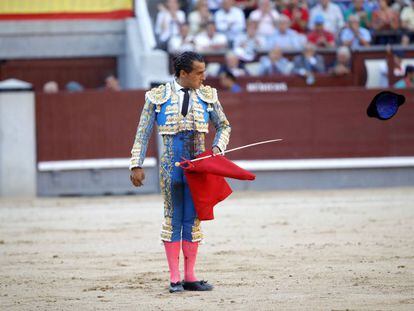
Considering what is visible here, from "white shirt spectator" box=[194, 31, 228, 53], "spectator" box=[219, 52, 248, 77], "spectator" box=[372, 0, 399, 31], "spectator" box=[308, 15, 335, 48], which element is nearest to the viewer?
"spectator" box=[219, 52, 248, 77]

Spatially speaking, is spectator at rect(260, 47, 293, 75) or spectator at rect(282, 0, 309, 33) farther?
spectator at rect(282, 0, 309, 33)

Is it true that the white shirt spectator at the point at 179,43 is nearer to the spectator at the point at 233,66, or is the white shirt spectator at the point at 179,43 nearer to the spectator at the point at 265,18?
the spectator at the point at 233,66

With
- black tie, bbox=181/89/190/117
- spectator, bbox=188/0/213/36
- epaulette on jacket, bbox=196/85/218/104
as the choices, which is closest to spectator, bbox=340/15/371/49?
spectator, bbox=188/0/213/36

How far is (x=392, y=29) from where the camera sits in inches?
658

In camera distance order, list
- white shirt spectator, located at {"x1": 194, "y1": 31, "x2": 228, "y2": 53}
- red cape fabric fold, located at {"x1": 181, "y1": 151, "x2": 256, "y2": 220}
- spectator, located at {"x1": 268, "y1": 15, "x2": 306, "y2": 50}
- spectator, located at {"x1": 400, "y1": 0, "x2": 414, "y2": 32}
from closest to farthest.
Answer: red cape fabric fold, located at {"x1": 181, "y1": 151, "x2": 256, "y2": 220} → white shirt spectator, located at {"x1": 194, "y1": 31, "x2": 228, "y2": 53} → spectator, located at {"x1": 268, "y1": 15, "x2": 306, "y2": 50} → spectator, located at {"x1": 400, "y1": 0, "x2": 414, "y2": 32}

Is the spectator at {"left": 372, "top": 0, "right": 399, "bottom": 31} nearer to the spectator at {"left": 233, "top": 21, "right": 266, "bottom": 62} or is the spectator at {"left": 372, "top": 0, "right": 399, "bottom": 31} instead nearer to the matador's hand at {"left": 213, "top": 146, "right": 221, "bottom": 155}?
the spectator at {"left": 233, "top": 21, "right": 266, "bottom": 62}

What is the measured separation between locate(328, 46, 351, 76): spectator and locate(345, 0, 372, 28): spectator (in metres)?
1.05

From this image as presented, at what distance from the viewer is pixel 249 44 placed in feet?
50.7

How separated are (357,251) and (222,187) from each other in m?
2.00

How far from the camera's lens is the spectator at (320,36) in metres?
16.0

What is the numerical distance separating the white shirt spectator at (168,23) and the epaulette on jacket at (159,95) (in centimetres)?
879

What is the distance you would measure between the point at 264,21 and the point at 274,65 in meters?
0.79

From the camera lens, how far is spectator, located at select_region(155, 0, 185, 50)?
1550 centimetres

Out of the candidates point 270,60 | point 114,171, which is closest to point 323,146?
point 270,60
